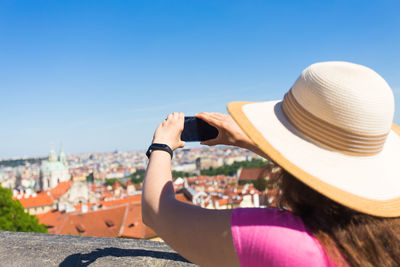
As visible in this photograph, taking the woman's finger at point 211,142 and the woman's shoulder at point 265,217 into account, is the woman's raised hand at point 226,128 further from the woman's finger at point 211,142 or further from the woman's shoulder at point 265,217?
the woman's shoulder at point 265,217

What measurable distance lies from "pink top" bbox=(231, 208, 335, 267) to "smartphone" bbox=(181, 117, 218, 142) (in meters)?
0.37

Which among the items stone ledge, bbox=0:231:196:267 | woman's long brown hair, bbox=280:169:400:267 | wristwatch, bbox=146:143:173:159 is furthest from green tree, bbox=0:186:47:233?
woman's long brown hair, bbox=280:169:400:267

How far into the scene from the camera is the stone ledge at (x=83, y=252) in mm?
1649

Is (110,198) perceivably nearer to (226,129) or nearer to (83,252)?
(83,252)

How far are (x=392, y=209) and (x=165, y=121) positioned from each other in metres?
0.55

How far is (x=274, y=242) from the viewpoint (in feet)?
2.04

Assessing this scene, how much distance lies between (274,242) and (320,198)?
13 centimetres

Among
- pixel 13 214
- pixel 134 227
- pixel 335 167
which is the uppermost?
pixel 335 167

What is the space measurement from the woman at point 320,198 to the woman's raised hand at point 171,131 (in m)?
0.15

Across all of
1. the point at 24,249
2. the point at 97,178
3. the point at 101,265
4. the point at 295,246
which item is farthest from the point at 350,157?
the point at 97,178

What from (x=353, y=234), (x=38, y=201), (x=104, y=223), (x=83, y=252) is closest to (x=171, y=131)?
(x=353, y=234)

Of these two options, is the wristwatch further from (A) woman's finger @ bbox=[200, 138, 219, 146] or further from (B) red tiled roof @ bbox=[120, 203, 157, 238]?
(B) red tiled roof @ bbox=[120, 203, 157, 238]

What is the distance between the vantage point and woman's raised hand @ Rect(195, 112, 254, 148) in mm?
990

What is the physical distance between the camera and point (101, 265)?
1.62 metres
